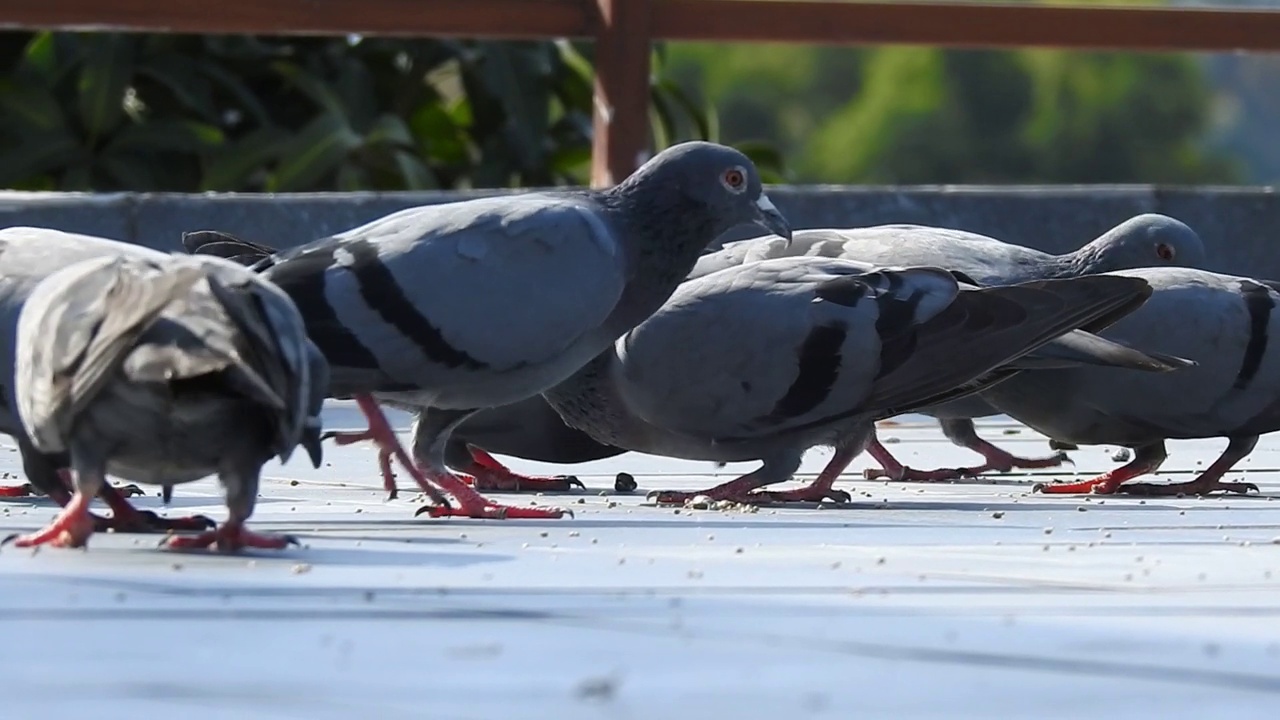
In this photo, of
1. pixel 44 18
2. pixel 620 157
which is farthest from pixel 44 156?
pixel 620 157

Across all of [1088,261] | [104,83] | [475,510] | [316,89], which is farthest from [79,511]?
[316,89]

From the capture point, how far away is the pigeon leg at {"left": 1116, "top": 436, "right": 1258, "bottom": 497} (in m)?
5.71

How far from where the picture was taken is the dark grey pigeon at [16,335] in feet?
13.5

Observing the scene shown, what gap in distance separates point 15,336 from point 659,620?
68.2 inches

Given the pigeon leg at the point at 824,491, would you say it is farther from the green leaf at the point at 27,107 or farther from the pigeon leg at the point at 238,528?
the green leaf at the point at 27,107

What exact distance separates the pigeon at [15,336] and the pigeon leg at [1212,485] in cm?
259

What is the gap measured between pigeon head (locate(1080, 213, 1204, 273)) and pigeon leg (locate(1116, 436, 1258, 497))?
2.81ft

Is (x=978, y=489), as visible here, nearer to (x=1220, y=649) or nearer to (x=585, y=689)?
(x=1220, y=649)

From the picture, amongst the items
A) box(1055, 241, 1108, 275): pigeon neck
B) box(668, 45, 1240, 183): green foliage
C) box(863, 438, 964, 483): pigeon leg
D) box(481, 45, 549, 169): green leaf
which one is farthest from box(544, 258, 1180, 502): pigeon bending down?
box(668, 45, 1240, 183): green foliage

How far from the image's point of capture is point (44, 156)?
404 inches

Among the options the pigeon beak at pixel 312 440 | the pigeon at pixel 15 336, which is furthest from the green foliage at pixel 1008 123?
the pigeon beak at pixel 312 440

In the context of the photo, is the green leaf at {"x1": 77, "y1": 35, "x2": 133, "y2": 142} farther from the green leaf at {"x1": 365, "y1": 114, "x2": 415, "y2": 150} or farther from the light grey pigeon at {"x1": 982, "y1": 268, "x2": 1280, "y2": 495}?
the light grey pigeon at {"x1": 982, "y1": 268, "x2": 1280, "y2": 495}

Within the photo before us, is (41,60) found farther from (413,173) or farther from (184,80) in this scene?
(413,173)

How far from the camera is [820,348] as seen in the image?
5453 mm
